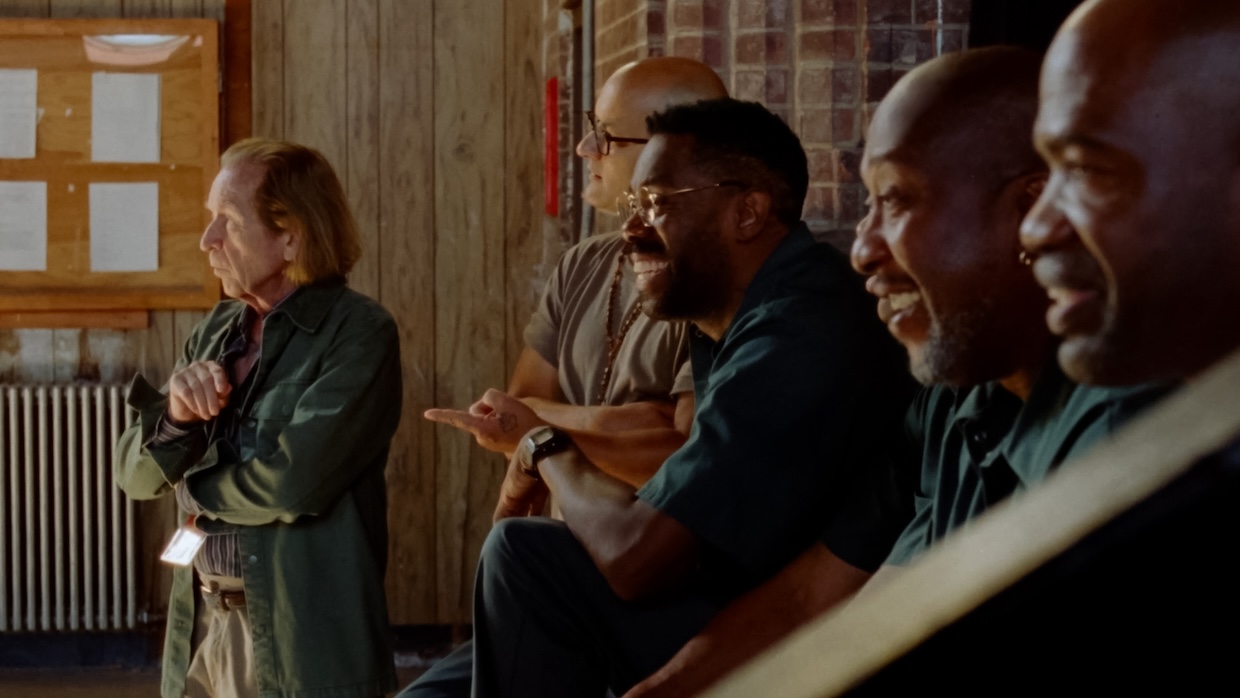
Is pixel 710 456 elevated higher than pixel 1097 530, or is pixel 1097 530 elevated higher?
pixel 1097 530

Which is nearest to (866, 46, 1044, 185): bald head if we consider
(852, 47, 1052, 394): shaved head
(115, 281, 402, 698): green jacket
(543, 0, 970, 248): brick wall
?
(852, 47, 1052, 394): shaved head

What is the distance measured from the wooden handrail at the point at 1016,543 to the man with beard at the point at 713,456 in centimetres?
116

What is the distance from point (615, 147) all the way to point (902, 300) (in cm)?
142

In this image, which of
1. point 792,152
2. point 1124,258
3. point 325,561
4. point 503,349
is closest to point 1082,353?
point 1124,258

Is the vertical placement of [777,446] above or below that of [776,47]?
below

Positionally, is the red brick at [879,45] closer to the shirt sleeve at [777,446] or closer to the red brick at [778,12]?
the red brick at [778,12]

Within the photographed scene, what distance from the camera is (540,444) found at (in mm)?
2049

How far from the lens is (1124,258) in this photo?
933 millimetres

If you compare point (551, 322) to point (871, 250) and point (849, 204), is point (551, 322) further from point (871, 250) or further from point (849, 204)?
point (871, 250)

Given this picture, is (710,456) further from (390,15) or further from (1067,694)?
(390,15)

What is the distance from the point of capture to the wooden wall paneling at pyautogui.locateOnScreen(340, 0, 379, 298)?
480 centimetres

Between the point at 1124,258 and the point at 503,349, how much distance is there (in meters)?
3.99

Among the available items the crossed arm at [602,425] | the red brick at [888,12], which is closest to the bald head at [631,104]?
the red brick at [888,12]

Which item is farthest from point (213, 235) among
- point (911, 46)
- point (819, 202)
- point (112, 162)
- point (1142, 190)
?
point (1142, 190)
